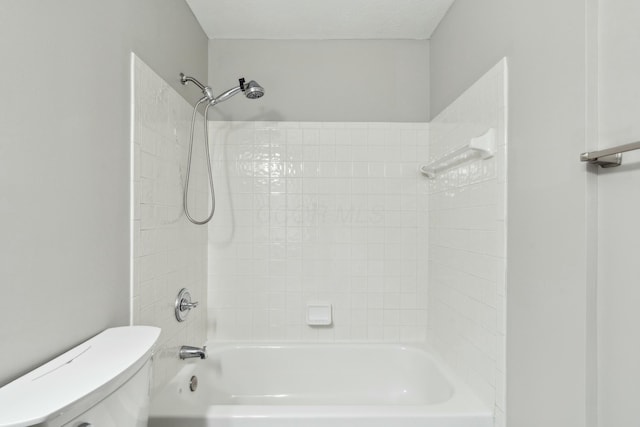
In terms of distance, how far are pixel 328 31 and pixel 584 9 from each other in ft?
5.03

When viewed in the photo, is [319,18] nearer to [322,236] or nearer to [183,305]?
[322,236]

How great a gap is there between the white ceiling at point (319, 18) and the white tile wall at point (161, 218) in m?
0.60

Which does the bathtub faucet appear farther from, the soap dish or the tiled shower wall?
the soap dish

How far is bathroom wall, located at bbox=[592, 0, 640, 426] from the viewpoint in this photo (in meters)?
0.86

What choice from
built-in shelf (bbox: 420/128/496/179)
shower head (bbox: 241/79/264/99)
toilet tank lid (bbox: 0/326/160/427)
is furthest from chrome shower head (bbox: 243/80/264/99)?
toilet tank lid (bbox: 0/326/160/427)

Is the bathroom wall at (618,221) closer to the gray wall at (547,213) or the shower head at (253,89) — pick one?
the gray wall at (547,213)

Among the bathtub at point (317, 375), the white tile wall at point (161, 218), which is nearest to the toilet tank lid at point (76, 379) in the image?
the white tile wall at point (161, 218)

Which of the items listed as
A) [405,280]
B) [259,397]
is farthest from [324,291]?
[259,397]

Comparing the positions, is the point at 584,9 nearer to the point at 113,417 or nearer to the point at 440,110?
the point at 440,110

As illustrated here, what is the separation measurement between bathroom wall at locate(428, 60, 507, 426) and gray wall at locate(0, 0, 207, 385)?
4.51 ft

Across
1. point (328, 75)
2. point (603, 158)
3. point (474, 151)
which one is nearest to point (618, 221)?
point (603, 158)

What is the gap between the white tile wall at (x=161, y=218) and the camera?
139 centimetres

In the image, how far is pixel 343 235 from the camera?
2.32 meters

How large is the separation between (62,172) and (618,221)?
4.71 ft
